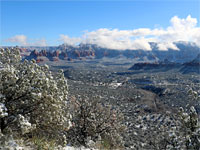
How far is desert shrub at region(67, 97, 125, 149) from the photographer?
11.1 metres

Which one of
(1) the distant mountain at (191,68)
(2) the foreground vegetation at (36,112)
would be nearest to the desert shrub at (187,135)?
(2) the foreground vegetation at (36,112)

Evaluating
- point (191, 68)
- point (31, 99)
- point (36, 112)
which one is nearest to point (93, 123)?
point (36, 112)

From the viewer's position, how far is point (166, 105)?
217 ft

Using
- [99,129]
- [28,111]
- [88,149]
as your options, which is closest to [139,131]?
[99,129]

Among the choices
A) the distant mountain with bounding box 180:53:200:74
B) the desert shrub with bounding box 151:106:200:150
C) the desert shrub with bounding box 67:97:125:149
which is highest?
the desert shrub with bounding box 151:106:200:150

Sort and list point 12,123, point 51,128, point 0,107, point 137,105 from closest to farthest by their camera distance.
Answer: point 0,107 → point 12,123 → point 51,128 → point 137,105

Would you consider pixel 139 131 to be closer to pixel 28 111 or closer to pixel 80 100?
pixel 80 100

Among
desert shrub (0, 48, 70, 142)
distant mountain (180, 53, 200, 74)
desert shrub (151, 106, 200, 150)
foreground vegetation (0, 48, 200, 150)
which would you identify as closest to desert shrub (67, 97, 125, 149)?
foreground vegetation (0, 48, 200, 150)

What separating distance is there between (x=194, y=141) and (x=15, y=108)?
18.7 feet

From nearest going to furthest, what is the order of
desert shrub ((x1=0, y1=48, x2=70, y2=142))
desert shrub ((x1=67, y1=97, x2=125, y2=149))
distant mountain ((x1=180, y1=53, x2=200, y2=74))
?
desert shrub ((x1=0, y1=48, x2=70, y2=142)) < desert shrub ((x1=67, y1=97, x2=125, y2=149)) < distant mountain ((x1=180, y1=53, x2=200, y2=74))

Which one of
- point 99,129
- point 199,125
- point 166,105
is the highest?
point 199,125

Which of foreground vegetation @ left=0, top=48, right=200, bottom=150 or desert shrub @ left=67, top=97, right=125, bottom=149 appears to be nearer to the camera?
foreground vegetation @ left=0, top=48, right=200, bottom=150

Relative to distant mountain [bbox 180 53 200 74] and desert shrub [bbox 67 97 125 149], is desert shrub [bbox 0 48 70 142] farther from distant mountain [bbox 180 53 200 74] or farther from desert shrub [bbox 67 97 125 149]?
distant mountain [bbox 180 53 200 74]

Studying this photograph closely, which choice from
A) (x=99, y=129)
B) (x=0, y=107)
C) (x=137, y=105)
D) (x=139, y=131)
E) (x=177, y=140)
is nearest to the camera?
(x=0, y=107)
